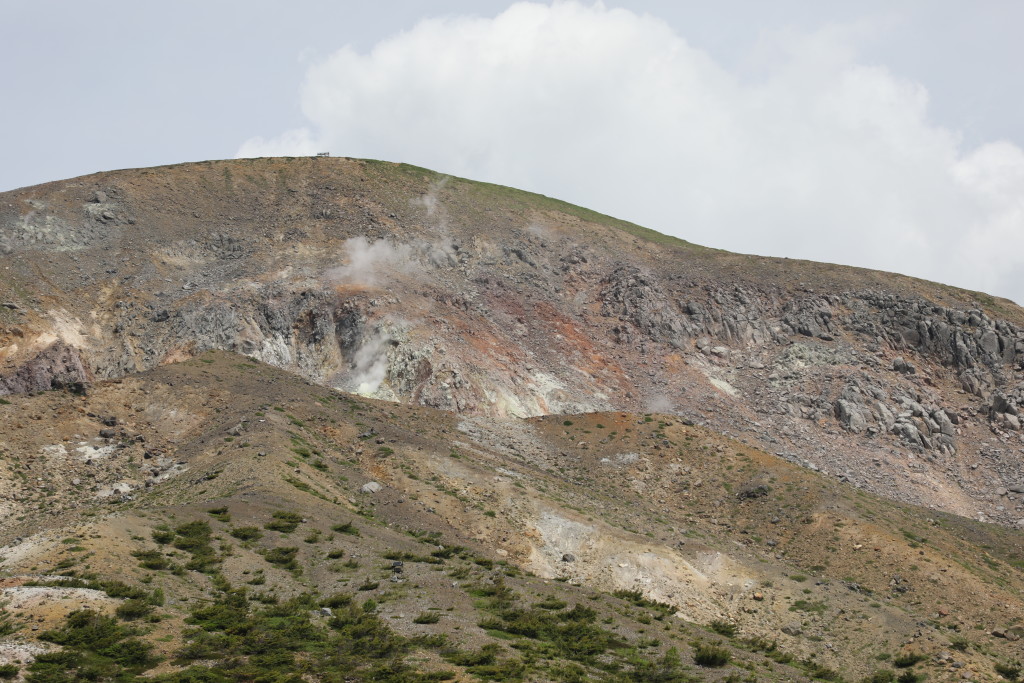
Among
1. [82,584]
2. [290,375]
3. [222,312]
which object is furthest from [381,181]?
[82,584]

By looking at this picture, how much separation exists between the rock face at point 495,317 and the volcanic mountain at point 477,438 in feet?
1.15

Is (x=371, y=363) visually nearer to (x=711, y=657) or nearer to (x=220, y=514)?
(x=220, y=514)

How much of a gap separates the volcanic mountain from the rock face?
351mm

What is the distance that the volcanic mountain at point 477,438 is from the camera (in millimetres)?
25172

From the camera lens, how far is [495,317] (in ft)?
220

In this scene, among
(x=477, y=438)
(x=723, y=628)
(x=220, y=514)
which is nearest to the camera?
(x=220, y=514)

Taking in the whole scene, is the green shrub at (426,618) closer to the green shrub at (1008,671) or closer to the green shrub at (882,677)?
the green shrub at (882,677)

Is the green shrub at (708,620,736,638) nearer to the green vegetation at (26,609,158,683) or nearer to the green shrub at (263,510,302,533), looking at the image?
the green shrub at (263,510,302,533)

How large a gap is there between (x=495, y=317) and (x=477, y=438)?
21619 millimetres

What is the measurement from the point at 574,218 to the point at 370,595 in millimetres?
70831

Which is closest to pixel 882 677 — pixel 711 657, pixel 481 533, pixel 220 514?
pixel 711 657

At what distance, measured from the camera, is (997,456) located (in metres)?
63.0

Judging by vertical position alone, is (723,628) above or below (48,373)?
below

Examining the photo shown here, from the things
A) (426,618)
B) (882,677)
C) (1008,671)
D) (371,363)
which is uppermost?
(371,363)
